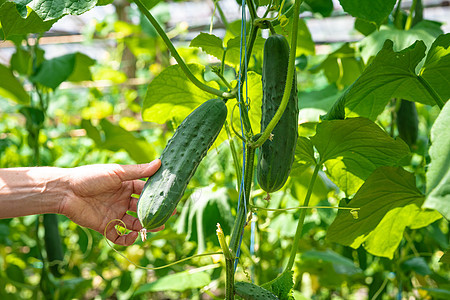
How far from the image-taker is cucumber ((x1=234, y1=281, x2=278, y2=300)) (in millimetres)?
766

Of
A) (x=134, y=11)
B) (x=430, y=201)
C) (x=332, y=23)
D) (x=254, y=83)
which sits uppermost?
(x=430, y=201)

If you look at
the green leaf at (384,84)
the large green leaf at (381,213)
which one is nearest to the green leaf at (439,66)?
the green leaf at (384,84)

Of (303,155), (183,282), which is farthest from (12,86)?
(303,155)

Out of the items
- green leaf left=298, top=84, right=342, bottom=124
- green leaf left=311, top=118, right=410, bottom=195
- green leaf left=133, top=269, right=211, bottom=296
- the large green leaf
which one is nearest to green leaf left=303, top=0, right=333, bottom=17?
green leaf left=298, top=84, right=342, bottom=124

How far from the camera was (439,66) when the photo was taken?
104 centimetres

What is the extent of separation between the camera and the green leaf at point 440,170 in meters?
0.50

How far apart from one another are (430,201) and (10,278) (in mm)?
2171

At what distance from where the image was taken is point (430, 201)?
50 cm

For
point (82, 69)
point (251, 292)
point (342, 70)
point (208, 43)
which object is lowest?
point (82, 69)

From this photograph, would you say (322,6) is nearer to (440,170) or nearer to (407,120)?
(407,120)

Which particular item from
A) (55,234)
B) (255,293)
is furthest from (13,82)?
(255,293)

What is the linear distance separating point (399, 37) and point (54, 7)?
89cm

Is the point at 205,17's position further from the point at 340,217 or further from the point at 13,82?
the point at 340,217

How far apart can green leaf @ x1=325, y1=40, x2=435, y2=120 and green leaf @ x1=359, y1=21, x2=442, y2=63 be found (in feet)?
0.47
